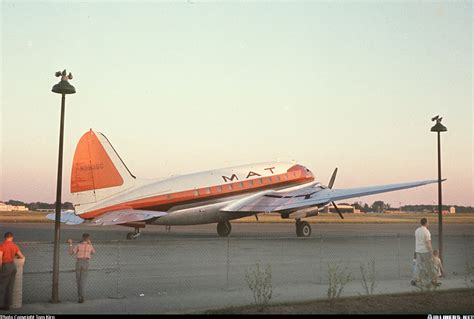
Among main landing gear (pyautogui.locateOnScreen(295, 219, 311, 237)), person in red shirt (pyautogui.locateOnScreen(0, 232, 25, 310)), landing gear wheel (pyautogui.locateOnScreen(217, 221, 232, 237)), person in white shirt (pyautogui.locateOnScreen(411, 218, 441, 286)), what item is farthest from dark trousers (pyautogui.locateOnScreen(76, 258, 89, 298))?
main landing gear (pyautogui.locateOnScreen(295, 219, 311, 237))

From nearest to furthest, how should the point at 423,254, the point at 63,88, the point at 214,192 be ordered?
the point at 63,88
the point at 423,254
the point at 214,192

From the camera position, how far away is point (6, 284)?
1273 cm

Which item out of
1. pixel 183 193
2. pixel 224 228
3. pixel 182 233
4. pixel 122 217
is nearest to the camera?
pixel 122 217

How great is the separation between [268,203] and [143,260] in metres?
13.5

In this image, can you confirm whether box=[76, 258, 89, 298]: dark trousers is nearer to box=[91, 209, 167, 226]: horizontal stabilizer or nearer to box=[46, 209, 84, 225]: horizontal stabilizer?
box=[91, 209, 167, 226]: horizontal stabilizer

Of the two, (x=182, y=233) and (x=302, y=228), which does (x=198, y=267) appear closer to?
(x=302, y=228)

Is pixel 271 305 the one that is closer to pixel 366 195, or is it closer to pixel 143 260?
pixel 143 260

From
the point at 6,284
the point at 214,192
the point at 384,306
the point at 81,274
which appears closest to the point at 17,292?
the point at 6,284

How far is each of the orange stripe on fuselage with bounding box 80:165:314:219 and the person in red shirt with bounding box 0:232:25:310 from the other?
17.8 m

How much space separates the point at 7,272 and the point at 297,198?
84.0 ft

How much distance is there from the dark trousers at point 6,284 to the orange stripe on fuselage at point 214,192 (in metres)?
17.9

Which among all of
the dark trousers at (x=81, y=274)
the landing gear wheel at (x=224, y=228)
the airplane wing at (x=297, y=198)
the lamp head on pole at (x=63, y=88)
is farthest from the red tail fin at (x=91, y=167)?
the dark trousers at (x=81, y=274)

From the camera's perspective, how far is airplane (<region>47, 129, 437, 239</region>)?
102ft

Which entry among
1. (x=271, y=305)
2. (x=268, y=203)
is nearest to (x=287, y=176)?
(x=268, y=203)
